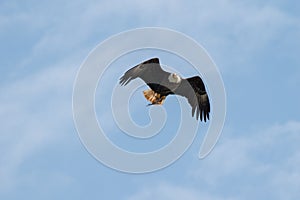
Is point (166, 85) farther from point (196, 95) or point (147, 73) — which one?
point (196, 95)

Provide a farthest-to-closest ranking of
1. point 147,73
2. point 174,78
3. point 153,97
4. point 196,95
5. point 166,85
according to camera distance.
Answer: point 196,95 < point 174,78 < point 166,85 < point 147,73 < point 153,97

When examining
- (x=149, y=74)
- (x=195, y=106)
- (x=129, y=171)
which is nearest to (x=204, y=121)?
(x=195, y=106)

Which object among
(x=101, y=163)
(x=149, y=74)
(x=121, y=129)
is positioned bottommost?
(x=101, y=163)

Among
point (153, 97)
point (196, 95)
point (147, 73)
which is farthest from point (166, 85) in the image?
point (196, 95)

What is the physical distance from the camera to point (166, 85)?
2109cm

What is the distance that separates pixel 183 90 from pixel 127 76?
195 cm

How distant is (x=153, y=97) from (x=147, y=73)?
0.67m

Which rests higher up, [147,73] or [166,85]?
[166,85]

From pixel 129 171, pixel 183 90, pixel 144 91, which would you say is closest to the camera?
pixel 129 171

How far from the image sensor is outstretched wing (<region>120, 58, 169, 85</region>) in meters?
20.5

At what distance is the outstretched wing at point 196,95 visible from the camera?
21750mm

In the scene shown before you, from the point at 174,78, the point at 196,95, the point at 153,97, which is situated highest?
the point at 196,95

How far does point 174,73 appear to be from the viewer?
21031mm

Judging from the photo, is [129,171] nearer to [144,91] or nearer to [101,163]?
[101,163]
